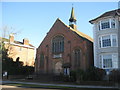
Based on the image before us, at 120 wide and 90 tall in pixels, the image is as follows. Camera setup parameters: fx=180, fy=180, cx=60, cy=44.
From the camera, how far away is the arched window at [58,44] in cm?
4041

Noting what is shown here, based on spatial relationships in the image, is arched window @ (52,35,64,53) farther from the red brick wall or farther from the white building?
the white building

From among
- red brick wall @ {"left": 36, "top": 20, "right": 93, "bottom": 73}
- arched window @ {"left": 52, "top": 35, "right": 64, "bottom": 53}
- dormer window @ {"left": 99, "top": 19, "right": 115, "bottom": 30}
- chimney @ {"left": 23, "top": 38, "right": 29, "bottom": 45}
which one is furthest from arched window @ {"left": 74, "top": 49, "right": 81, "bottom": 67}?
chimney @ {"left": 23, "top": 38, "right": 29, "bottom": 45}

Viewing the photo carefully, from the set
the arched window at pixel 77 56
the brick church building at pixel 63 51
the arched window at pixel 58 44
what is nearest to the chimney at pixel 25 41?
the brick church building at pixel 63 51

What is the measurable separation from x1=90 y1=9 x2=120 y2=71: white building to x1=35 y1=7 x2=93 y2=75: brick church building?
3206 millimetres

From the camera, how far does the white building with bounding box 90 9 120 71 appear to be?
102 feet

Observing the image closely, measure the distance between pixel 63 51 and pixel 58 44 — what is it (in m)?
2.38

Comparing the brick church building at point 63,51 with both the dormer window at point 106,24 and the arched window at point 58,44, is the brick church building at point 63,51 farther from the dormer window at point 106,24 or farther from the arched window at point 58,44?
the dormer window at point 106,24

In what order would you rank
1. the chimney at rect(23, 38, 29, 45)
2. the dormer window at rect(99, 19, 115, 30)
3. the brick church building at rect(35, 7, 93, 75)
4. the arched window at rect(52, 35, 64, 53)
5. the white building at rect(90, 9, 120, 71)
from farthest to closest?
the chimney at rect(23, 38, 29, 45) < the arched window at rect(52, 35, 64, 53) < the brick church building at rect(35, 7, 93, 75) < the dormer window at rect(99, 19, 115, 30) < the white building at rect(90, 9, 120, 71)

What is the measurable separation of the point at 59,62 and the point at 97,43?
10.2 metres

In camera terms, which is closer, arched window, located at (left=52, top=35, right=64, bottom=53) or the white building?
the white building

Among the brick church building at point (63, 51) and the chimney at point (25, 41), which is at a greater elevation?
the chimney at point (25, 41)

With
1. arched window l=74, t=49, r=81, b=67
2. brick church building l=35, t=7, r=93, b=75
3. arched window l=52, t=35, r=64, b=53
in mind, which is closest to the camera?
brick church building l=35, t=7, r=93, b=75

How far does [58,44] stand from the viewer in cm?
4091

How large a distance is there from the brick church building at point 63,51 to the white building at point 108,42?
3.21m
